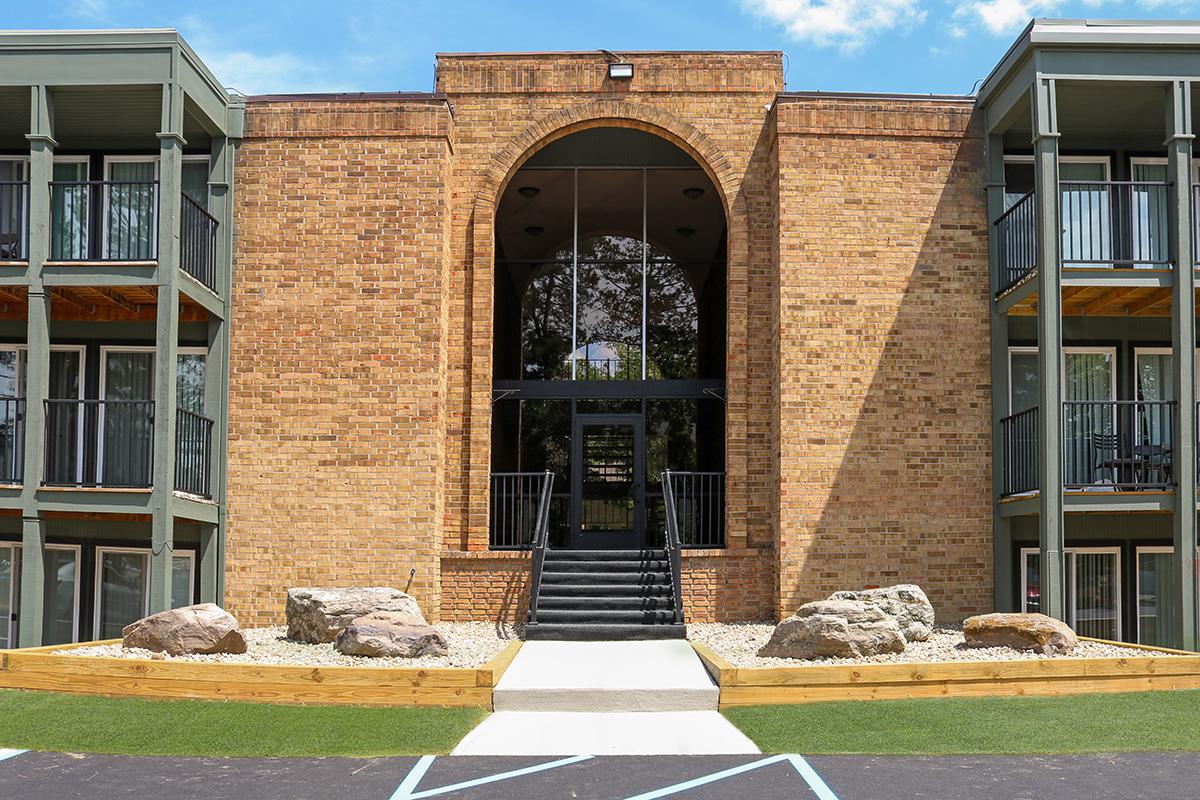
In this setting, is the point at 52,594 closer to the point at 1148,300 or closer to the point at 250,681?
the point at 250,681

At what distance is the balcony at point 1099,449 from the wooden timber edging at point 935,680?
4020mm

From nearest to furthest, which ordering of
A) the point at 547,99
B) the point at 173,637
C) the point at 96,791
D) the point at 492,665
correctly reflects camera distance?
the point at 96,791 < the point at 492,665 < the point at 173,637 < the point at 547,99

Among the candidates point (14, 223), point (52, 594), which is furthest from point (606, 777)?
point (14, 223)

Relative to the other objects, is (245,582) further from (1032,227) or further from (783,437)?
(1032,227)

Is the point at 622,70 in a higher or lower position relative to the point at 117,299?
higher

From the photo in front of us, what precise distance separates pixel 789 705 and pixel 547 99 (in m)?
9.73

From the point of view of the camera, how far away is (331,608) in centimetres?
1290

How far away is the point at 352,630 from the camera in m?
11.9

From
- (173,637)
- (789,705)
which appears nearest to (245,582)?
(173,637)

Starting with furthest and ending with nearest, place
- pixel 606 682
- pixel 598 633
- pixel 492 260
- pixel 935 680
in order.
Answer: pixel 492 260, pixel 598 633, pixel 606 682, pixel 935 680

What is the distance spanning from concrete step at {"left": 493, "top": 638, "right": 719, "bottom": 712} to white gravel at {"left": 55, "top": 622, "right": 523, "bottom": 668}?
0.57 metres

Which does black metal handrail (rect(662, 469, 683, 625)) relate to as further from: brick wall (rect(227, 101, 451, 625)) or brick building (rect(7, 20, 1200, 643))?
brick wall (rect(227, 101, 451, 625))

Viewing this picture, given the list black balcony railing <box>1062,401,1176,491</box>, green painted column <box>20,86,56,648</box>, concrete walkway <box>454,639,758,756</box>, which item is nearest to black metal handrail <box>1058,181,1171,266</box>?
black balcony railing <box>1062,401,1176,491</box>

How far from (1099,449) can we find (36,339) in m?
13.0
